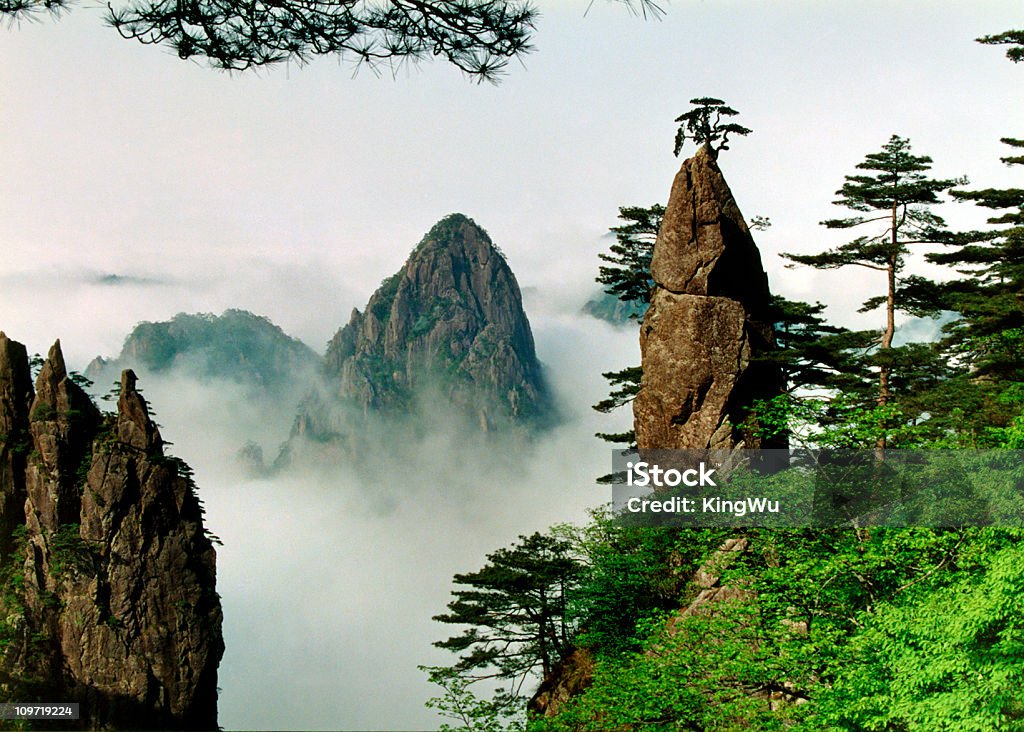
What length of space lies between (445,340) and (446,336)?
1.96 feet

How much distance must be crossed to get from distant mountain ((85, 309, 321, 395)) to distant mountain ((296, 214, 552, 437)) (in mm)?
22925

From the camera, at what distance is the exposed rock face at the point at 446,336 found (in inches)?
5103

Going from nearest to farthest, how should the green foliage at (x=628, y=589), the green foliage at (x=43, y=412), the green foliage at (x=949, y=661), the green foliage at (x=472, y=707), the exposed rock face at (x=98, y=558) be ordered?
the green foliage at (x=949, y=661), the green foliage at (x=472, y=707), the green foliage at (x=628, y=589), the exposed rock face at (x=98, y=558), the green foliage at (x=43, y=412)

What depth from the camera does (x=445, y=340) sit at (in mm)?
129625

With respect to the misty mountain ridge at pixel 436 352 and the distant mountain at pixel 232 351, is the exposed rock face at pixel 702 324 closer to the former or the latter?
the misty mountain ridge at pixel 436 352

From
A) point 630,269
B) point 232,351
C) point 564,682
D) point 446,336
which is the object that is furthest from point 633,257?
point 232,351

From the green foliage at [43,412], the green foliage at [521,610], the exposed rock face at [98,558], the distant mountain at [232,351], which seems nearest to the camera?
the green foliage at [521,610]

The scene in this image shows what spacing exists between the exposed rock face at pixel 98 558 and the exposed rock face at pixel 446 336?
100221 mm

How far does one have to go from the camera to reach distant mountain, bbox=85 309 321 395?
14275cm

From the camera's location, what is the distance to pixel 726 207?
25031 millimetres

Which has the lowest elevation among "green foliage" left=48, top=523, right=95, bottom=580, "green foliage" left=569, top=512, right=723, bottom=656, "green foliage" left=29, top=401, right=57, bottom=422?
"green foliage" left=569, top=512, right=723, bottom=656

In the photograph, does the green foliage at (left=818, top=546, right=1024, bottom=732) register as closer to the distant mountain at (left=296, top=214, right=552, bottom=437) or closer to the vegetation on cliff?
the vegetation on cliff

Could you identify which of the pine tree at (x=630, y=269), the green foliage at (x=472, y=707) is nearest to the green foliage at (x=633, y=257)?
the pine tree at (x=630, y=269)

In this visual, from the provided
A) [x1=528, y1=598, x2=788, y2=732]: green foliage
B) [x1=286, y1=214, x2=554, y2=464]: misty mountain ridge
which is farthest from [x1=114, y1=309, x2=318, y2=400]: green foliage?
[x1=528, y1=598, x2=788, y2=732]: green foliage
